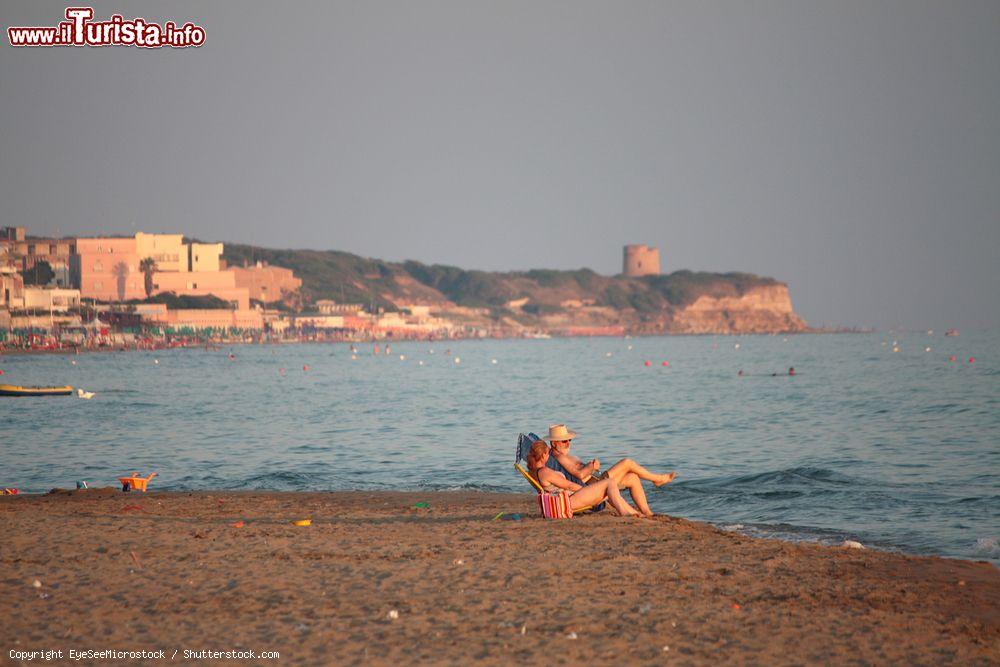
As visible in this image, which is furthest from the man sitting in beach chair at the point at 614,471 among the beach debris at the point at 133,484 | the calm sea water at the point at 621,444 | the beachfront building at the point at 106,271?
the beachfront building at the point at 106,271

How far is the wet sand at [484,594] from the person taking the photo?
7918mm

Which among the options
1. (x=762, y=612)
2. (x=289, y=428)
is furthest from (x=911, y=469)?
(x=289, y=428)

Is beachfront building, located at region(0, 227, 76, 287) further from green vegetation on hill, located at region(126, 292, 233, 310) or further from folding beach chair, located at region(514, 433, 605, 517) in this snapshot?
folding beach chair, located at region(514, 433, 605, 517)

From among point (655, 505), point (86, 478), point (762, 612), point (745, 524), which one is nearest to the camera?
point (762, 612)

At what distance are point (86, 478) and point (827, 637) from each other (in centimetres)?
1757

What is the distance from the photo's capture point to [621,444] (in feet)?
97.8

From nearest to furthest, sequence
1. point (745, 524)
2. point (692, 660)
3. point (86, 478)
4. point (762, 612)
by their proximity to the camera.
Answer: point (692, 660) < point (762, 612) < point (745, 524) < point (86, 478)

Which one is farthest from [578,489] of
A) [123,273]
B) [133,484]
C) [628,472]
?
[123,273]

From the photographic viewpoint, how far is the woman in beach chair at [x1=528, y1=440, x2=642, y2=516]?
1339 cm

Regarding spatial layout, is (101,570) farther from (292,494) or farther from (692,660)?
(292,494)

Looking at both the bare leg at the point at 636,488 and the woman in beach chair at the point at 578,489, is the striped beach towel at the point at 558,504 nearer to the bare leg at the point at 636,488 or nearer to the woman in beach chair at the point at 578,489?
the woman in beach chair at the point at 578,489

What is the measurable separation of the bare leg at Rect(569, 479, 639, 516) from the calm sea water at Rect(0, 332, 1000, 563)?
3.01 m

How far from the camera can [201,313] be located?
603ft

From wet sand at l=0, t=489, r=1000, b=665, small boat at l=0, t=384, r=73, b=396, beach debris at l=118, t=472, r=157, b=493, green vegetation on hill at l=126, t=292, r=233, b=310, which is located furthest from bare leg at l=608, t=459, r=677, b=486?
green vegetation on hill at l=126, t=292, r=233, b=310
